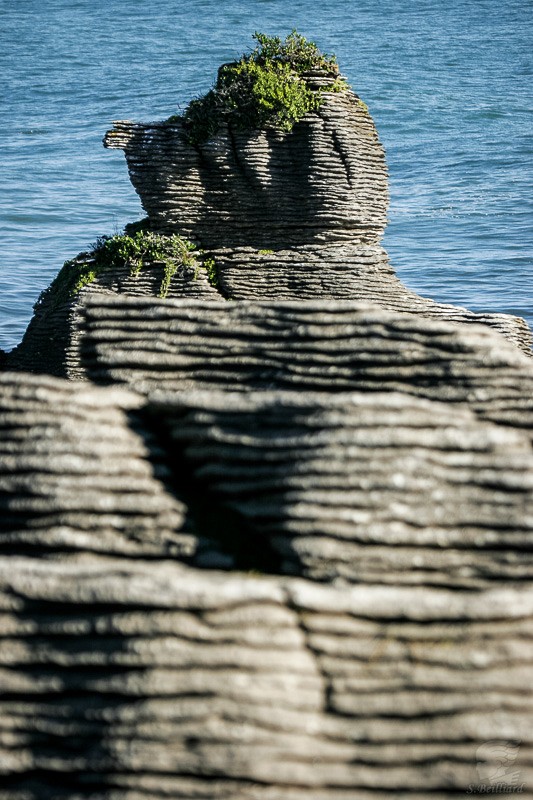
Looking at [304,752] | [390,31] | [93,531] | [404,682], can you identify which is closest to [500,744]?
[404,682]

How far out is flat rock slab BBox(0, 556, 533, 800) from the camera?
446 centimetres

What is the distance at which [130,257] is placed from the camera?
18.1m

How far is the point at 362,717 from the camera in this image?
4.58 metres

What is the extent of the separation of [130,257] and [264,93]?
3764 mm

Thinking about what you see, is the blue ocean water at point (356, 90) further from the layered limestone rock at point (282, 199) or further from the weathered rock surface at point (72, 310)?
the weathered rock surface at point (72, 310)

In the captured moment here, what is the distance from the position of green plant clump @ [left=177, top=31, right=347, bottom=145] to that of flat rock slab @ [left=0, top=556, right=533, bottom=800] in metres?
14.1

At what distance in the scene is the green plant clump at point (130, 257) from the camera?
17.7 m

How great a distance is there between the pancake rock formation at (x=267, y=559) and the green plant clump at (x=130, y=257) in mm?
11712

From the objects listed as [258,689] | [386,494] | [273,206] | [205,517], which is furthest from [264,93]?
[258,689]

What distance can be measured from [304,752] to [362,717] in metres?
0.32

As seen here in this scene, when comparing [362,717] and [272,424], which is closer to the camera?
[362,717]

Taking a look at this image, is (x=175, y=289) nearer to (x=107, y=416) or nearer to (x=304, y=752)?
(x=107, y=416)

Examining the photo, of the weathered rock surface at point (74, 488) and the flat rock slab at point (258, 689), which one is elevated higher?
the weathered rock surface at point (74, 488)

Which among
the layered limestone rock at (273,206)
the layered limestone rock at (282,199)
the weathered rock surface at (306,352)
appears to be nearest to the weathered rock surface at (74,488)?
the weathered rock surface at (306,352)
